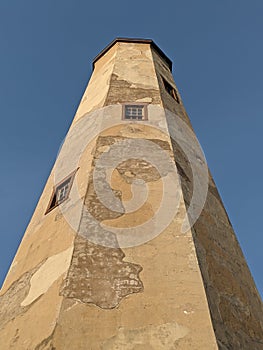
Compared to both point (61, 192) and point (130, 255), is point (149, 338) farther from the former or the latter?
point (61, 192)

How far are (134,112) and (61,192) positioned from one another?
2.94 m

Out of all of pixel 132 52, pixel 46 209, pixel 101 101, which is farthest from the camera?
pixel 132 52

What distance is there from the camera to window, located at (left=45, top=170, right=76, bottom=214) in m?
8.34

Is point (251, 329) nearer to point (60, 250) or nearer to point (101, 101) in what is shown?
point (60, 250)

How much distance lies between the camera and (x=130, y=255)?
254 inches

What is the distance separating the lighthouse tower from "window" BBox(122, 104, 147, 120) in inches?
1.0

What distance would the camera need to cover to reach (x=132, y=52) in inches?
558

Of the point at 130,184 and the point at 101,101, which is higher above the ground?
the point at 101,101

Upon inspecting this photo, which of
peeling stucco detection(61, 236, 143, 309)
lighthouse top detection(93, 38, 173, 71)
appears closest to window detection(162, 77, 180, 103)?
lighthouse top detection(93, 38, 173, 71)

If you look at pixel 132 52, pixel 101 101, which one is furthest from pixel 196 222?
pixel 132 52

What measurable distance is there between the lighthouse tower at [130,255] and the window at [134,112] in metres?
0.03

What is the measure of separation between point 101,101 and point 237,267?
5.58m

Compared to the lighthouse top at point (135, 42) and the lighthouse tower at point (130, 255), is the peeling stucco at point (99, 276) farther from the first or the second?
the lighthouse top at point (135, 42)

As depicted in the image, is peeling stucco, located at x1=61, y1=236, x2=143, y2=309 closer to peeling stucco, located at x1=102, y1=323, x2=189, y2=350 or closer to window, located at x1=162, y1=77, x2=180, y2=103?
peeling stucco, located at x1=102, y1=323, x2=189, y2=350
